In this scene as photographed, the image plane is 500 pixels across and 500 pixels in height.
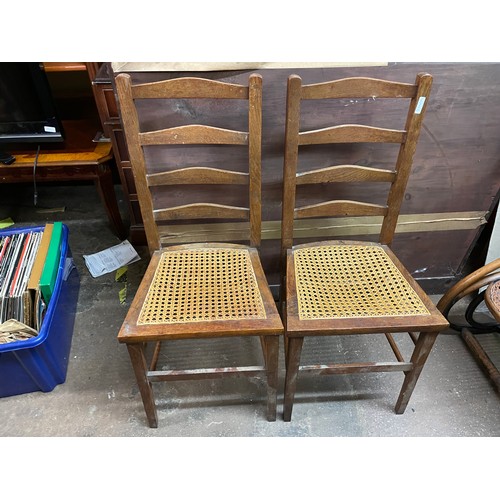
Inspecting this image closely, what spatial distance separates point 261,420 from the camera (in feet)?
4.79

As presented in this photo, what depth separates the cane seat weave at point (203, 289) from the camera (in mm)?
1184

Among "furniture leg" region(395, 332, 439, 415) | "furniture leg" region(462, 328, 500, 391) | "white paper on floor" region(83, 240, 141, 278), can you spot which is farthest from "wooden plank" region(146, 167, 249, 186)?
"furniture leg" region(462, 328, 500, 391)

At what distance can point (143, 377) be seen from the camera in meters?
1.25

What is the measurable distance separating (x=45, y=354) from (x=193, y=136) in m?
1.01

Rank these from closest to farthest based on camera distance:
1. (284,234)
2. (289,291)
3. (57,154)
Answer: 1. (289,291)
2. (284,234)
3. (57,154)

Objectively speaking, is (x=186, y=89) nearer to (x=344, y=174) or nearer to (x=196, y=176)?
(x=196, y=176)

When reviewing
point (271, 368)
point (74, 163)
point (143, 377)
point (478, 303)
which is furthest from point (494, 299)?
point (74, 163)

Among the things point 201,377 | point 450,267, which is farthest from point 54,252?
point 450,267

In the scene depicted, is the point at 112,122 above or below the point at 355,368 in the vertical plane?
above

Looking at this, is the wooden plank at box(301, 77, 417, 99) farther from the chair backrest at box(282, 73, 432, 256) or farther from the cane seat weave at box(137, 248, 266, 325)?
the cane seat weave at box(137, 248, 266, 325)

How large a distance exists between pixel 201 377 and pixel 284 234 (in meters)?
0.60

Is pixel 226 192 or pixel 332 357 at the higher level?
pixel 226 192

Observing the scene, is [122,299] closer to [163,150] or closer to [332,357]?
[163,150]

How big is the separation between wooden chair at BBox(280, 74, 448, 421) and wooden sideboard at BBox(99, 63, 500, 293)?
0.37ft
